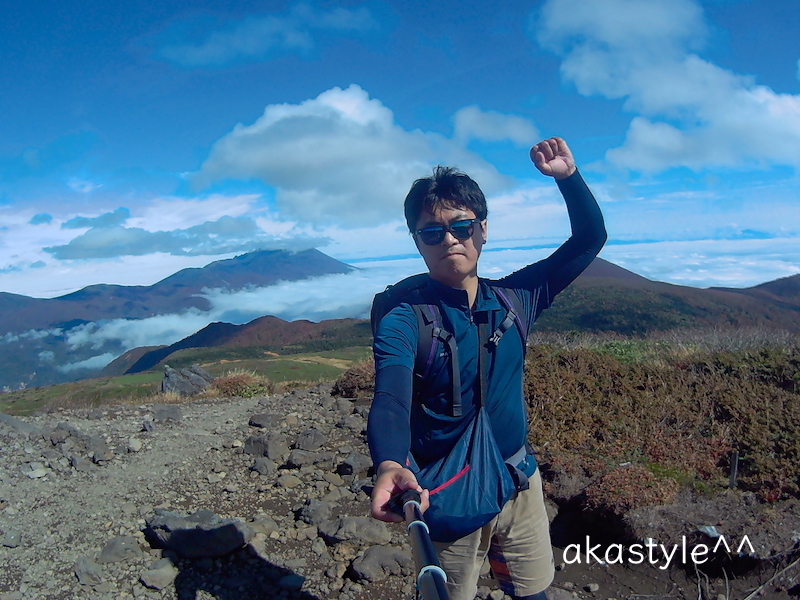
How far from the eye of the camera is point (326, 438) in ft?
24.7

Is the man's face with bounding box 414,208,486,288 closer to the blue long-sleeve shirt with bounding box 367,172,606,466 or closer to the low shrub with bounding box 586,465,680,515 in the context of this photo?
the blue long-sleeve shirt with bounding box 367,172,606,466

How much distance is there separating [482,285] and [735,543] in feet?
11.5

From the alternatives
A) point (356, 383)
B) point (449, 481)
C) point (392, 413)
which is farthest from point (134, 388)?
point (392, 413)

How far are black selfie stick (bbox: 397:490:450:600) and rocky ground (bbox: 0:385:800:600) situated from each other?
297cm

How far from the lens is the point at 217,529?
4473 millimetres

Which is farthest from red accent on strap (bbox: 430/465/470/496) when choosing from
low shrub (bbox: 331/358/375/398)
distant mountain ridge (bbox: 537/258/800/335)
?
distant mountain ridge (bbox: 537/258/800/335)

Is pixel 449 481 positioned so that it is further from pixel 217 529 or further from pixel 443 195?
pixel 217 529

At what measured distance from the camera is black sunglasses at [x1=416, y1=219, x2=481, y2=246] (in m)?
2.31

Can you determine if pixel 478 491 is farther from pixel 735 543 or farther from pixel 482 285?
pixel 735 543

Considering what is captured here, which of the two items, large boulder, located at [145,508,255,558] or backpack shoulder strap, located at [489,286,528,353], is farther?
large boulder, located at [145,508,255,558]

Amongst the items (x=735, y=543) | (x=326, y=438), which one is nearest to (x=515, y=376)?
(x=735, y=543)

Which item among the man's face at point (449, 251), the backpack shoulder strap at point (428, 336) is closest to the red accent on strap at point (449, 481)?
the backpack shoulder strap at point (428, 336)

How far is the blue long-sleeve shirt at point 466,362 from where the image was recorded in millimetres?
1981

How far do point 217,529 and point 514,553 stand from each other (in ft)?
9.35
